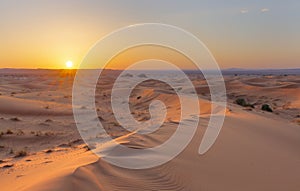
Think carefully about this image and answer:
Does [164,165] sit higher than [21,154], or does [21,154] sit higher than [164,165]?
[21,154]

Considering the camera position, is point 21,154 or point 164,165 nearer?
point 164,165

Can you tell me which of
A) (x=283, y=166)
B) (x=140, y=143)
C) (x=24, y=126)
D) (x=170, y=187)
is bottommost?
(x=283, y=166)

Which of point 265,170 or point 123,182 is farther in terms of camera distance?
point 265,170

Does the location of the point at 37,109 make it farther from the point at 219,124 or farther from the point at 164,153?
the point at 164,153

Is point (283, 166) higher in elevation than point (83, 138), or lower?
lower

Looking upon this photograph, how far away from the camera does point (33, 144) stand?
10281mm

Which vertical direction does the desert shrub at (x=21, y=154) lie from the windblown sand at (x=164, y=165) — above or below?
above

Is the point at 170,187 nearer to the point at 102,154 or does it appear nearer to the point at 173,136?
the point at 102,154

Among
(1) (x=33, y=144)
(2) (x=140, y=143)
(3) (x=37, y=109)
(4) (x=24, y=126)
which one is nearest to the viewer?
(2) (x=140, y=143)

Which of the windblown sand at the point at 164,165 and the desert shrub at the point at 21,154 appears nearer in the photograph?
the windblown sand at the point at 164,165

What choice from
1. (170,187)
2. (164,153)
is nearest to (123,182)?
(170,187)

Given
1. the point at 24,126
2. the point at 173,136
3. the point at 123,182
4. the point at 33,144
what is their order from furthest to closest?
1. the point at 24,126
2. the point at 33,144
3. the point at 173,136
4. the point at 123,182

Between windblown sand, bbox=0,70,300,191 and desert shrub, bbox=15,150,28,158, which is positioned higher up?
desert shrub, bbox=15,150,28,158

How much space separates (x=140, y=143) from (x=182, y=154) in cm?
119
